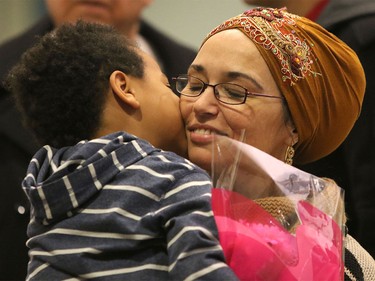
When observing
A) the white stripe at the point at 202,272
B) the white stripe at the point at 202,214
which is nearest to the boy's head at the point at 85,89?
the white stripe at the point at 202,214

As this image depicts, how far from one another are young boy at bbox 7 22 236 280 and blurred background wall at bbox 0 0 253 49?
1.70m

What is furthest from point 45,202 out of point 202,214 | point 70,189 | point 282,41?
point 282,41

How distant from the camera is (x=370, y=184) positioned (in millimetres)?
2832

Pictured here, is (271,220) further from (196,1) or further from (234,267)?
(196,1)

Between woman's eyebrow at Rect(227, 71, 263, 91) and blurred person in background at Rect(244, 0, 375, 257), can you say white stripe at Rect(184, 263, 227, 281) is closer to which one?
woman's eyebrow at Rect(227, 71, 263, 91)

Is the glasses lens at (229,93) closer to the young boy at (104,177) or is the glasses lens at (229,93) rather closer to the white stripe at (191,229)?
the young boy at (104,177)

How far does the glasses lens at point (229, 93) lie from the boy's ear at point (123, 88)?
9.1 inches

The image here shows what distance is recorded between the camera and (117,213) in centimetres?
175

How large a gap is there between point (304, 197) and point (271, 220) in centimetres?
9

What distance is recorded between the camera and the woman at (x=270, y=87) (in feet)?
7.07

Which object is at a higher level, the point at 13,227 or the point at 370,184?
the point at 370,184

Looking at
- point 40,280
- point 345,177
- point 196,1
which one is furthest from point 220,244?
point 196,1

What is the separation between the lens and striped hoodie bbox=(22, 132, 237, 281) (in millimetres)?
1716

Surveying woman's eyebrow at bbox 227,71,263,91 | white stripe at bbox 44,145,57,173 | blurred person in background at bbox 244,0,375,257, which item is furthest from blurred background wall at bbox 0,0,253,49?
white stripe at bbox 44,145,57,173
